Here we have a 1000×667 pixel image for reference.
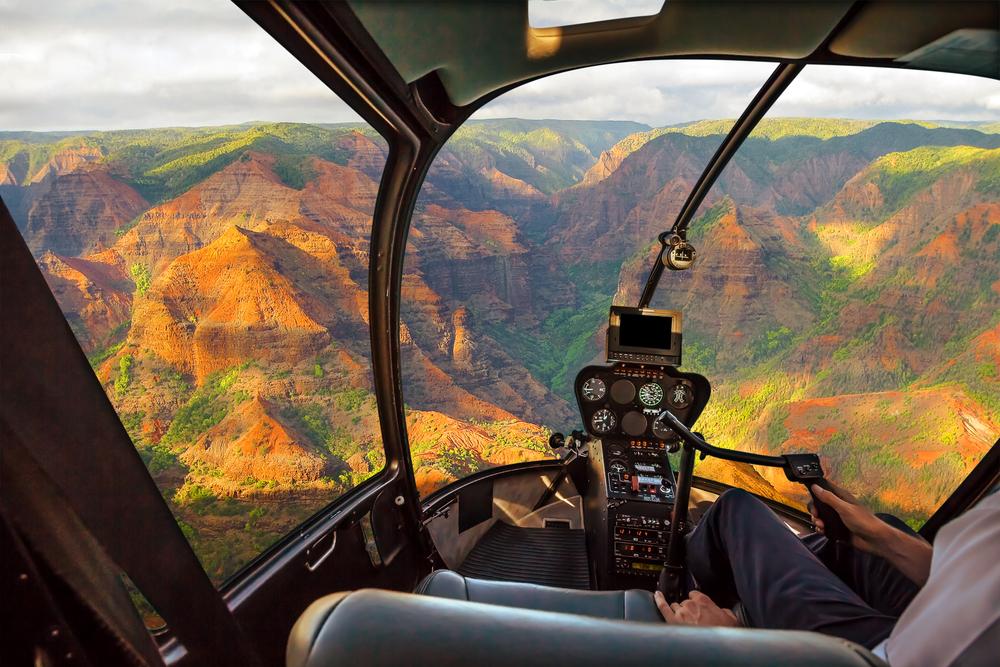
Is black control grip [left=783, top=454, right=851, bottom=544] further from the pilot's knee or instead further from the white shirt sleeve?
the white shirt sleeve

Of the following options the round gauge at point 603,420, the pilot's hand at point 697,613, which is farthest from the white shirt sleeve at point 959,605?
the round gauge at point 603,420

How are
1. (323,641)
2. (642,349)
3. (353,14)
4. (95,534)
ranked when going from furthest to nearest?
1. (642,349)
2. (353,14)
3. (95,534)
4. (323,641)

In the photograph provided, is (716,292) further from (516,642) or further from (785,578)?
(516,642)

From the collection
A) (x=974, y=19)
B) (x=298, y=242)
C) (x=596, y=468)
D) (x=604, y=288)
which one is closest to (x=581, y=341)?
(x=604, y=288)

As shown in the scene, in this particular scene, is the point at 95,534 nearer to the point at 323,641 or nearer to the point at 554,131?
the point at 323,641

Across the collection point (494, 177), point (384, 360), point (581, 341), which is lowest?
point (581, 341)

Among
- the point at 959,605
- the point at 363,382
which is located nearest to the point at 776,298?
the point at 363,382
